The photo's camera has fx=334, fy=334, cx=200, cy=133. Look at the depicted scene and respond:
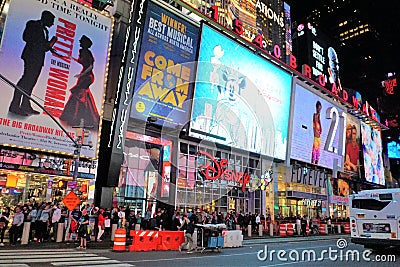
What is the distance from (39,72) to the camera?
21250 mm

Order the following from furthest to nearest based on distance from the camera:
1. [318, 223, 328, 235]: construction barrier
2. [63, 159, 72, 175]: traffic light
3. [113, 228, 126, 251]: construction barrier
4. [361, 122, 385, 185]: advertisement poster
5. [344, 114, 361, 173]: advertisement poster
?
[361, 122, 385, 185]: advertisement poster → [344, 114, 361, 173]: advertisement poster → [318, 223, 328, 235]: construction barrier → [63, 159, 72, 175]: traffic light → [113, 228, 126, 251]: construction barrier

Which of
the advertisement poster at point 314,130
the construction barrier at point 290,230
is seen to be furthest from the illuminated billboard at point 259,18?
the construction barrier at point 290,230

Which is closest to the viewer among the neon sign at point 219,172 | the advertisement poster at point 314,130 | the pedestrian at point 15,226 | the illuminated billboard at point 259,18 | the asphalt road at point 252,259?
the asphalt road at point 252,259

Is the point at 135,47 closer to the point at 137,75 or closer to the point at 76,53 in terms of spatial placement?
the point at 137,75

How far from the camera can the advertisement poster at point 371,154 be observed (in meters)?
57.8

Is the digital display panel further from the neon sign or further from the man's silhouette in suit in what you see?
the man's silhouette in suit

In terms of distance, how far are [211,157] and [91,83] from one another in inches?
528

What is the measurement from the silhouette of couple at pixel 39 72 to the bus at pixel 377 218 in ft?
56.7

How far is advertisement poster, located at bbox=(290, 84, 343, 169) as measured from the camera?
4084cm

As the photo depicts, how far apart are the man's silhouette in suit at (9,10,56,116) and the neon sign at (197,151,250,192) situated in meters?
15.2

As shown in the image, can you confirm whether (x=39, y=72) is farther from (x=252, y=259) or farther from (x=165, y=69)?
(x=252, y=259)

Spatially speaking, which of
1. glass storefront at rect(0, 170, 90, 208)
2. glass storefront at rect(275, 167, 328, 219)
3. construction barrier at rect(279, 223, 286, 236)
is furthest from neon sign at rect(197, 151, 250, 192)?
glass storefront at rect(0, 170, 90, 208)

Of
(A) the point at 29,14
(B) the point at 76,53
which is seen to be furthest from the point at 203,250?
(A) the point at 29,14

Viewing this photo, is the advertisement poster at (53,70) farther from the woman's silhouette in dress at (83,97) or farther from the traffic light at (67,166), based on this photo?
the traffic light at (67,166)
